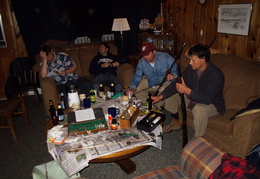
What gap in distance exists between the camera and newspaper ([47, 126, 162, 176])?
1544 mm

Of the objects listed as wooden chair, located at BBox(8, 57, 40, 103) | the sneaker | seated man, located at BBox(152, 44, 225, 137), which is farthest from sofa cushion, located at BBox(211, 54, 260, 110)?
wooden chair, located at BBox(8, 57, 40, 103)

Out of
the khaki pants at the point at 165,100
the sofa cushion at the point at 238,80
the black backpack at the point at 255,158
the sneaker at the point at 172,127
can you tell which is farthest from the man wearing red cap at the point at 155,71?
the black backpack at the point at 255,158

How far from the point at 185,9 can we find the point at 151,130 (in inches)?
108

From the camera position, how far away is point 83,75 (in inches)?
153

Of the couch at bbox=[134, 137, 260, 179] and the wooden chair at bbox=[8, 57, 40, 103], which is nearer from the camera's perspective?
the couch at bbox=[134, 137, 260, 179]

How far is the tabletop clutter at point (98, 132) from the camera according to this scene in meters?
1.59

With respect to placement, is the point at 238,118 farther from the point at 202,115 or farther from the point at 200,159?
the point at 200,159

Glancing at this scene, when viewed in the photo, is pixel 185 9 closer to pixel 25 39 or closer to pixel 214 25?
pixel 214 25

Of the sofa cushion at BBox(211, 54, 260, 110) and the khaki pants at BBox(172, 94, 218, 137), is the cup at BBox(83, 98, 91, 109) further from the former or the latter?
the sofa cushion at BBox(211, 54, 260, 110)

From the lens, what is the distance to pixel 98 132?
1813 mm

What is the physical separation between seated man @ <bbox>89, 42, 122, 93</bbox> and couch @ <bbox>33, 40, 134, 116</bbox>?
0.12m

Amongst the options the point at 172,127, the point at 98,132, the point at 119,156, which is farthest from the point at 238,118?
the point at 98,132

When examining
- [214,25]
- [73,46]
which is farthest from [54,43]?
[214,25]

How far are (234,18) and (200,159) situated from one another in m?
2.21
